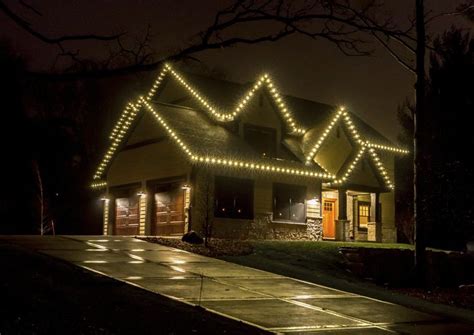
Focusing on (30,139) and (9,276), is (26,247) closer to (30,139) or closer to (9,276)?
(9,276)

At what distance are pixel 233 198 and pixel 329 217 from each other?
8.96 meters

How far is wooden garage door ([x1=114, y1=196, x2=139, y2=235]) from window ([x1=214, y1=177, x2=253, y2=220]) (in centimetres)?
520

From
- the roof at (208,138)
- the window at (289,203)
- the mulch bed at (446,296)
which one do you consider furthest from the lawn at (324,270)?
the window at (289,203)

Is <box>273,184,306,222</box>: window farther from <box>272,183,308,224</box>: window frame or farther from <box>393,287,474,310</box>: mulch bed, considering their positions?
<box>393,287,474,310</box>: mulch bed

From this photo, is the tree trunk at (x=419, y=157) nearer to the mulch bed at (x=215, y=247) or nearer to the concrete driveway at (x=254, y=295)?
the concrete driveway at (x=254, y=295)

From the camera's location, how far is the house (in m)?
26.2

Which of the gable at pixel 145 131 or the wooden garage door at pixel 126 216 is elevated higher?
the gable at pixel 145 131

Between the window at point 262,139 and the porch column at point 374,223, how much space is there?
689 cm

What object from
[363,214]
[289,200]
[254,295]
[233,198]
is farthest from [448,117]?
[254,295]

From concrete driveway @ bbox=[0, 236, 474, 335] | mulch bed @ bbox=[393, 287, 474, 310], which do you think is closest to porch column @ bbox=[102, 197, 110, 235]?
concrete driveway @ bbox=[0, 236, 474, 335]

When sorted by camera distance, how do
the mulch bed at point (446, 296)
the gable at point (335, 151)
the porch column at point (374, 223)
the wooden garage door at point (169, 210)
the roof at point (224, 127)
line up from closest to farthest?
the mulch bed at point (446, 296) → the roof at point (224, 127) → the wooden garage door at point (169, 210) → the gable at point (335, 151) → the porch column at point (374, 223)

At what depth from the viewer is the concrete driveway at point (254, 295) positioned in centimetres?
1041

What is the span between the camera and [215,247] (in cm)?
2066

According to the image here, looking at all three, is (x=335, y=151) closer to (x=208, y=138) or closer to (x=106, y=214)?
(x=208, y=138)
